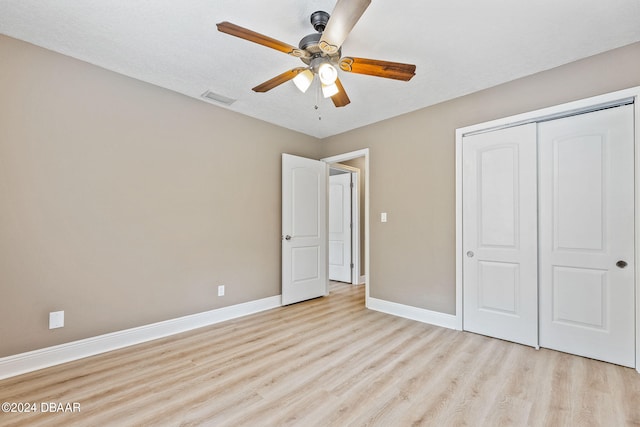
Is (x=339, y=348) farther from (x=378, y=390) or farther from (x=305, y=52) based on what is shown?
(x=305, y=52)

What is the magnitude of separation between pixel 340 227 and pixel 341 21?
423 centimetres

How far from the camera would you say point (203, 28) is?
2.13 m

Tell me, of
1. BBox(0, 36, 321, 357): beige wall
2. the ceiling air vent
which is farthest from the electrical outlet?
the ceiling air vent

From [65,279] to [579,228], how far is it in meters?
4.33

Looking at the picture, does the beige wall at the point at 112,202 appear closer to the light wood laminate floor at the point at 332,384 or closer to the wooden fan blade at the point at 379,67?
the light wood laminate floor at the point at 332,384

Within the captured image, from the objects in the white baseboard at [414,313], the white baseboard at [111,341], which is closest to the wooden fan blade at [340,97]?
the white baseboard at [414,313]

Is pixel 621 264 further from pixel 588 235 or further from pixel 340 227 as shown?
pixel 340 227

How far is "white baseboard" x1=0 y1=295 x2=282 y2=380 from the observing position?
88.3 inches

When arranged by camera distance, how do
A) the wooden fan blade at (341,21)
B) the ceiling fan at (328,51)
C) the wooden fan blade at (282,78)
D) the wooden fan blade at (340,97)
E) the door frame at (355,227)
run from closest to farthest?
the wooden fan blade at (341,21) < the ceiling fan at (328,51) < the wooden fan blade at (282,78) < the wooden fan blade at (340,97) < the door frame at (355,227)

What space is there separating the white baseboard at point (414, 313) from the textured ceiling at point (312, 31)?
2.43m

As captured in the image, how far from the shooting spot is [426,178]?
11.4 ft

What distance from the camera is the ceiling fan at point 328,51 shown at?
156 centimetres

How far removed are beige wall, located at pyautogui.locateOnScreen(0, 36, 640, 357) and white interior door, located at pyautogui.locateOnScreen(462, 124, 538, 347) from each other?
0.22 metres

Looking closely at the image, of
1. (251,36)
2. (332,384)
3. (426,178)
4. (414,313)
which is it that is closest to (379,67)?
(251,36)
